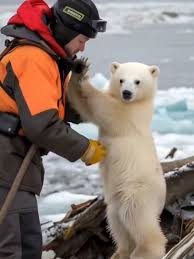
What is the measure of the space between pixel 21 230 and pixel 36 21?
1097 mm

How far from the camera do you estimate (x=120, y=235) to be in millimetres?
4027

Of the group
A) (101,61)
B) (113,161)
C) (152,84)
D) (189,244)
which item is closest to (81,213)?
(113,161)

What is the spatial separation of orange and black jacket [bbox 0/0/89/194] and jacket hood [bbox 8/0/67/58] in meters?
0.02

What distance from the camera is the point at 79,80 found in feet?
12.6

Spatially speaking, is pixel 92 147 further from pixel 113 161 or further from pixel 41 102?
pixel 113 161

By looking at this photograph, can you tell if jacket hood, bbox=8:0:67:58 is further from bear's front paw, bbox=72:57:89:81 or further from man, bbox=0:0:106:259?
bear's front paw, bbox=72:57:89:81

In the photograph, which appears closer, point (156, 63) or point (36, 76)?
point (36, 76)

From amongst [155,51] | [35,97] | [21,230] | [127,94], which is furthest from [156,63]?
[35,97]

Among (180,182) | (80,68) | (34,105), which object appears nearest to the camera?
(34,105)

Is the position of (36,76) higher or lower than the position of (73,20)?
lower

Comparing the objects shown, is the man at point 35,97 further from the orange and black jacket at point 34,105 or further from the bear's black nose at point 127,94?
the bear's black nose at point 127,94

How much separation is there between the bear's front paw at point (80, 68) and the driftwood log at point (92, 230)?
1065mm

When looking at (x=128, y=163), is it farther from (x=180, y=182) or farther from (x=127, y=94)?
(x=180, y=182)

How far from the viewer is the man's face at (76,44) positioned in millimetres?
3177
